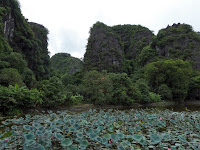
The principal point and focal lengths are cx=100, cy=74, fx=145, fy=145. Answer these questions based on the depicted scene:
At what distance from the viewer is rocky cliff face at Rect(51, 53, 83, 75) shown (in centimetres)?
6569

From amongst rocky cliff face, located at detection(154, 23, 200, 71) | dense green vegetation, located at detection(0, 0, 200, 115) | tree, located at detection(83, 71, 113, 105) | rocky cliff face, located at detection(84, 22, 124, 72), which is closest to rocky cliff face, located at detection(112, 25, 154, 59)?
dense green vegetation, located at detection(0, 0, 200, 115)

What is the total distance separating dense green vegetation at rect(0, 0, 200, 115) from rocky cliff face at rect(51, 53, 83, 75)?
18373mm

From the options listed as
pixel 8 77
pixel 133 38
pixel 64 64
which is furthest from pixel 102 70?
pixel 64 64

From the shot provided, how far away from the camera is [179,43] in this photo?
40.7 m

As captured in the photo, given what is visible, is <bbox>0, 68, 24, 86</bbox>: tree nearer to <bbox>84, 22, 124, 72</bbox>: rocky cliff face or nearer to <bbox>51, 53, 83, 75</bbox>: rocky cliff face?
<bbox>84, 22, 124, 72</bbox>: rocky cliff face

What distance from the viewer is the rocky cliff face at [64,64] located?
65.7 metres

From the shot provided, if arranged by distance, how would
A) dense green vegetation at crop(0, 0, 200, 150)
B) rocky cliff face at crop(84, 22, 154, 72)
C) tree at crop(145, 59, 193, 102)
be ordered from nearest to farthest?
dense green vegetation at crop(0, 0, 200, 150)
tree at crop(145, 59, 193, 102)
rocky cliff face at crop(84, 22, 154, 72)

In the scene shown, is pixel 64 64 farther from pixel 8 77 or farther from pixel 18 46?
pixel 8 77

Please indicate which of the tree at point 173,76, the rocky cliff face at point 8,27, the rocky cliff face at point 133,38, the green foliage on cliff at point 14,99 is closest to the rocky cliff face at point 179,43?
the rocky cliff face at point 133,38

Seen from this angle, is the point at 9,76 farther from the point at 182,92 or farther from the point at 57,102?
the point at 182,92

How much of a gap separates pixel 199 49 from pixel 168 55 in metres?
7.85

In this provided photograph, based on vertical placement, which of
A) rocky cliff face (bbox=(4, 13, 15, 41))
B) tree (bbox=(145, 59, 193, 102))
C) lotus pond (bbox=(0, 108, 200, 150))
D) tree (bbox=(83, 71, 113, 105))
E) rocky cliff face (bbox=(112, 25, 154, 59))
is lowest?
lotus pond (bbox=(0, 108, 200, 150))

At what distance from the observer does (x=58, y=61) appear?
77562mm

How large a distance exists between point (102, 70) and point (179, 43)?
30942mm
